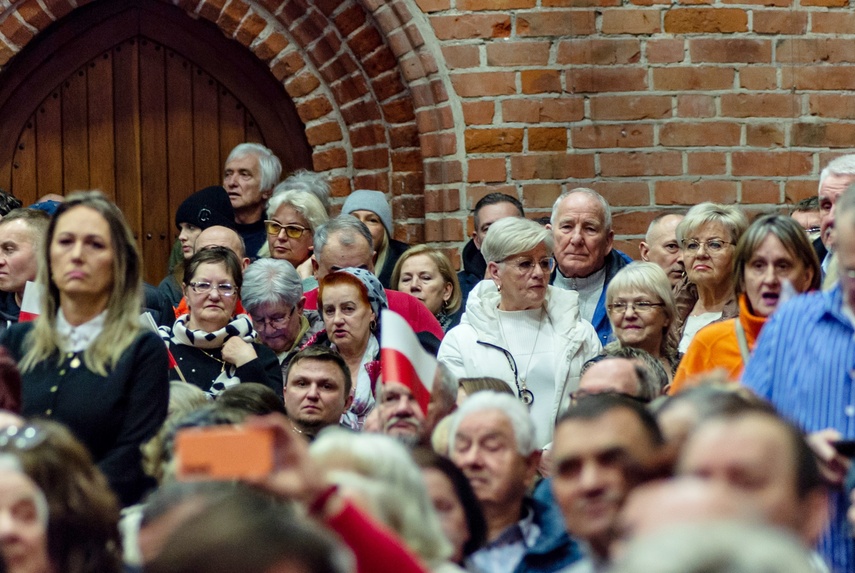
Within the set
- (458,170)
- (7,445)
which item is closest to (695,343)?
(7,445)

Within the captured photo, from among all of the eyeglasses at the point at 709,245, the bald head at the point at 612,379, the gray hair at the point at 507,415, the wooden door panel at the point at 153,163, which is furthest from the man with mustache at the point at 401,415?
the wooden door panel at the point at 153,163

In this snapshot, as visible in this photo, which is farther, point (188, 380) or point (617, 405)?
point (188, 380)

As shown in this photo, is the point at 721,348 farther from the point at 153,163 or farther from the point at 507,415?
the point at 153,163

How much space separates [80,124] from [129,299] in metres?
3.25

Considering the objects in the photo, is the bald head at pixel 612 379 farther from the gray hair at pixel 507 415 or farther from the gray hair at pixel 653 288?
the gray hair at pixel 653 288

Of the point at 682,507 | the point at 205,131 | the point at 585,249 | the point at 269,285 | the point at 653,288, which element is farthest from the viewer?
the point at 205,131

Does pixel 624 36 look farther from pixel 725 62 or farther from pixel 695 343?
pixel 695 343

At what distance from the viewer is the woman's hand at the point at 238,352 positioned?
4.52 meters

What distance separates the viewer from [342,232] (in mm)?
5098

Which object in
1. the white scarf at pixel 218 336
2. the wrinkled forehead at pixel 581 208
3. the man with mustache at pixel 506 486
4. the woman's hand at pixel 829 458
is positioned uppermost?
the wrinkled forehead at pixel 581 208

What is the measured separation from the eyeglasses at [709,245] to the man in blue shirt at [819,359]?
1732 millimetres

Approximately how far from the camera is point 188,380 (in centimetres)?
455

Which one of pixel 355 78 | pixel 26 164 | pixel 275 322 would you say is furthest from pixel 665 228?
pixel 26 164

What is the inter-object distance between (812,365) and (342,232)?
2.50 metres
